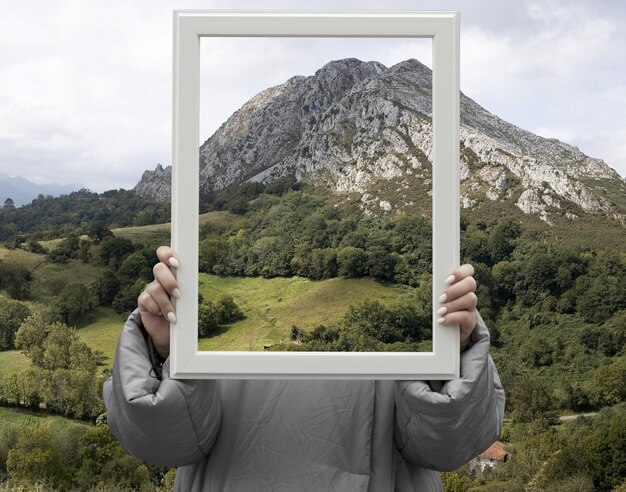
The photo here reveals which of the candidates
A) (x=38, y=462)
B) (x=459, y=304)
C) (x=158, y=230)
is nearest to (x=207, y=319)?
(x=459, y=304)

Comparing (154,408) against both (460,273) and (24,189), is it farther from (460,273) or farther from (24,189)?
(24,189)

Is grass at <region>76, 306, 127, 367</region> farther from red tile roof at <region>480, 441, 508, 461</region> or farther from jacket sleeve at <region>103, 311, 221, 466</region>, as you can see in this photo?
jacket sleeve at <region>103, 311, 221, 466</region>

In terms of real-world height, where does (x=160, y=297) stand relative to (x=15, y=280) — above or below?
above

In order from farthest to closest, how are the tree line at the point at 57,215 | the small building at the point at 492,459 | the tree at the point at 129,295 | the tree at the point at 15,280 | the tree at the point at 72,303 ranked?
the tree line at the point at 57,215 → the tree at the point at 15,280 → the tree at the point at 72,303 → the small building at the point at 492,459 → the tree at the point at 129,295

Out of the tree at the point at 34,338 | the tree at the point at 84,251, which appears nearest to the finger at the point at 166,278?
the tree at the point at 84,251

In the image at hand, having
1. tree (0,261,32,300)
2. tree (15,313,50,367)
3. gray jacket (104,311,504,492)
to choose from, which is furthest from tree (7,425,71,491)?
gray jacket (104,311,504,492)

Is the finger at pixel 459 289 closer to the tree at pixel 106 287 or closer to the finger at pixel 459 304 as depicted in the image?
the finger at pixel 459 304

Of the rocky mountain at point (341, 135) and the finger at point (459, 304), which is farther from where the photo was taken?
the rocky mountain at point (341, 135)

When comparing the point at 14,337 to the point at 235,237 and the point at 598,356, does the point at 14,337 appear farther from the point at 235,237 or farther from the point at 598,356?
Answer: the point at 235,237
